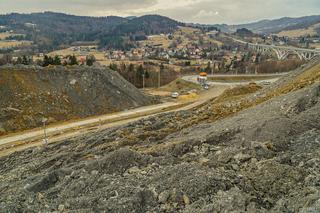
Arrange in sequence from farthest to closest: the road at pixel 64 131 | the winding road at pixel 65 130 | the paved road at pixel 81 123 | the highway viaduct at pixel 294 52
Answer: the highway viaduct at pixel 294 52
the paved road at pixel 81 123
the winding road at pixel 65 130
the road at pixel 64 131

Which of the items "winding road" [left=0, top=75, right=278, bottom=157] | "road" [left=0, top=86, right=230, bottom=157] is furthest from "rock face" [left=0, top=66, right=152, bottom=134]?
"road" [left=0, top=86, right=230, bottom=157]

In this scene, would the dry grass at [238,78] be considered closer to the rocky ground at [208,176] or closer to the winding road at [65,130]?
the winding road at [65,130]

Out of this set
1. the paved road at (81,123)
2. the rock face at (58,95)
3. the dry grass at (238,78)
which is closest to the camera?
the paved road at (81,123)

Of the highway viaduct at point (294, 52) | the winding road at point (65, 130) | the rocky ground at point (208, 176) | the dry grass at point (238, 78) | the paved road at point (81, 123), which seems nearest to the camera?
the rocky ground at point (208, 176)

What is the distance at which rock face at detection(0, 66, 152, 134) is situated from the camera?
4912 cm

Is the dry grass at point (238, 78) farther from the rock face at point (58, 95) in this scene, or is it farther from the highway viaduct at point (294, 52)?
the rock face at point (58, 95)

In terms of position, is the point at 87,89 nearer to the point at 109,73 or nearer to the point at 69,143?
the point at 109,73

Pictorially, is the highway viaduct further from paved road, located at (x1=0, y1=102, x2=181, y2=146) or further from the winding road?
the winding road

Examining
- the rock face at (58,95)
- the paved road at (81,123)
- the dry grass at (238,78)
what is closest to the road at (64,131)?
the paved road at (81,123)

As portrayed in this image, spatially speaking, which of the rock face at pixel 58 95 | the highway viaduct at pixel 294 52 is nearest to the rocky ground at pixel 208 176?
the rock face at pixel 58 95

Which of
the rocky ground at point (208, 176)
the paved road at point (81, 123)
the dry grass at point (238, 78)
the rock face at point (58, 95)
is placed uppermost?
the rocky ground at point (208, 176)

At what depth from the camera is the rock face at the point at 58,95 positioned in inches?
1934

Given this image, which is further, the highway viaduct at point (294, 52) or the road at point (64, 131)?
the highway viaduct at point (294, 52)

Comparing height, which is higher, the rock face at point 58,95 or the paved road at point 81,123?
the rock face at point 58,95
